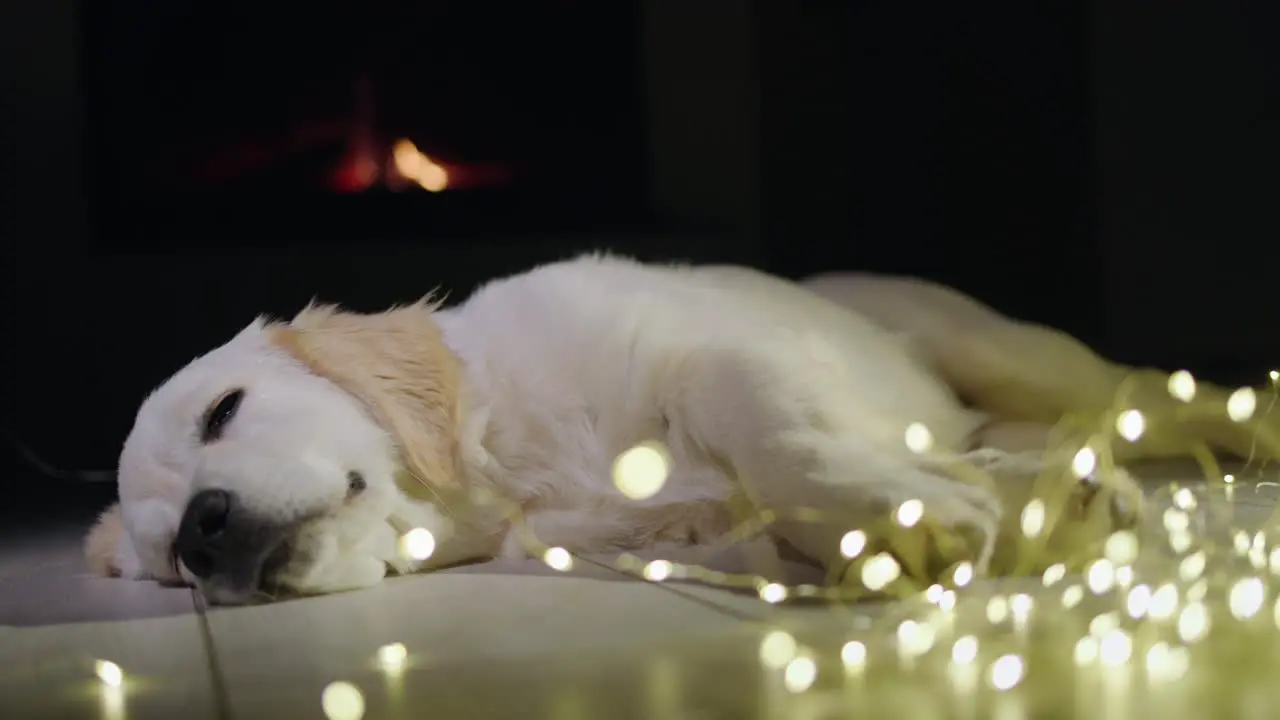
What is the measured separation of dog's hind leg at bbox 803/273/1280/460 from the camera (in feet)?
8.04

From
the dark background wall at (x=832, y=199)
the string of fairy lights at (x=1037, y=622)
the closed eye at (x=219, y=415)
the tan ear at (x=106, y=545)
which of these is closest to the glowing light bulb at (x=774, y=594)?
the string of fairy lights at (x=1037, y=622)

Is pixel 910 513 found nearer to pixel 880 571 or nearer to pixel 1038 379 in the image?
pixel 880 571

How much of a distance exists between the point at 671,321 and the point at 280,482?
0.63 m

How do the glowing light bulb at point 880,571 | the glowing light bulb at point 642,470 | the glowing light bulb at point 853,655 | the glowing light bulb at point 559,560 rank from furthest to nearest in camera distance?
the glowing light bulb at point 642,470, the glowing light bulb at point 559,560, the glowing light bulb at point 880,571, the glowing light bulb at point 853,655

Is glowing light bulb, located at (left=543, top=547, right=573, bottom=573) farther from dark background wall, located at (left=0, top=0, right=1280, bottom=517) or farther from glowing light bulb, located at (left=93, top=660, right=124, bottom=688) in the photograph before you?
dark background wall, located at (left=0, top=0, right=1280, bottom=517)

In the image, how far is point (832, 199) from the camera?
4035 millimetres

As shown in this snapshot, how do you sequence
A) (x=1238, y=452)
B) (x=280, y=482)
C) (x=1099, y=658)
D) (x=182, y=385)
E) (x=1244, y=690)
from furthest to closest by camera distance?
(x=1238, y=452), (x=182, y=385), (x=280, y=482), (x=1099, y=658), (x=1244, y=690)

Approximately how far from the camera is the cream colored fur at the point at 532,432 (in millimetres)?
1595

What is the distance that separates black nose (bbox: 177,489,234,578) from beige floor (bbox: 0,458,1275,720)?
0.08 metres

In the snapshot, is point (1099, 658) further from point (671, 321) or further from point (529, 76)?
point (529, 76)

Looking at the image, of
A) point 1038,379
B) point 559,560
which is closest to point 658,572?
point 559,560

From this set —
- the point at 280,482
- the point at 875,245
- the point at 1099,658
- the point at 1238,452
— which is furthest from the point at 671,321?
the point at 875,245

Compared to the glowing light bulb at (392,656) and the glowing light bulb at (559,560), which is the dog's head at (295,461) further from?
the glowing light bulb at (392,656)

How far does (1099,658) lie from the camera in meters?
1.19
